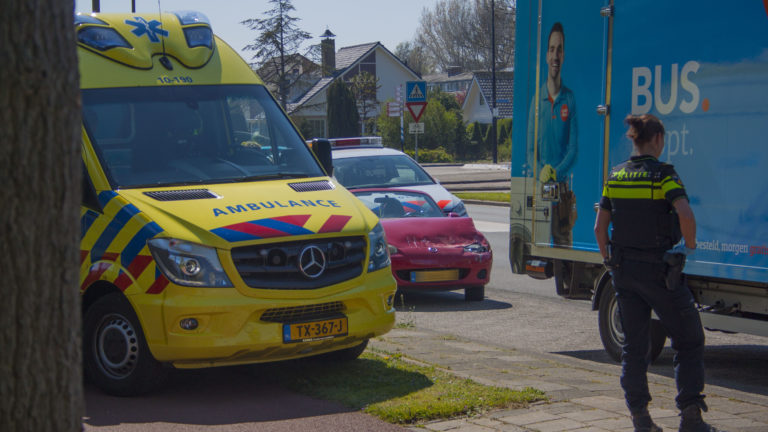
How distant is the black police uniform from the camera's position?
Result: 5.29 meters

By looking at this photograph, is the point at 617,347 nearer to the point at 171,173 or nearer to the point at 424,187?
the point at 171,173

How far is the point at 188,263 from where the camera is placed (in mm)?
6047

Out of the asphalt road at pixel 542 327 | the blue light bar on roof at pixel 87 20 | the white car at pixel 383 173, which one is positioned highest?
the blue light bar on roof at pixel 87 20

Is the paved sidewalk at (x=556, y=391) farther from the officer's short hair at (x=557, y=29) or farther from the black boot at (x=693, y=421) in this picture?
the officer's short hair at (x=557, y=29)

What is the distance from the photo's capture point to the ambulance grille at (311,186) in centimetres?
705

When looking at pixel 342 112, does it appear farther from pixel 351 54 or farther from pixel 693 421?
pixel 693 421

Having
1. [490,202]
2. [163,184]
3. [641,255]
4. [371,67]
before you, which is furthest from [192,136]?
Answer: [371,67]

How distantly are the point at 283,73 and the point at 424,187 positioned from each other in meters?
37.8

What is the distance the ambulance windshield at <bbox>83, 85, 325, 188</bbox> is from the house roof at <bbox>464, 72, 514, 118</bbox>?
74220mm

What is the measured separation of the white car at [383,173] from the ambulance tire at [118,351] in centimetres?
630

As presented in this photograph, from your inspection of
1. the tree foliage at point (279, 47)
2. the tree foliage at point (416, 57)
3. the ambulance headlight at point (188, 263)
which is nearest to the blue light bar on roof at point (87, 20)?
the ambulance headlight at point (188, 263)

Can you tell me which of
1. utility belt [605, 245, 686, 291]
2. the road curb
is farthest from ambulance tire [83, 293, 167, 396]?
the road curb

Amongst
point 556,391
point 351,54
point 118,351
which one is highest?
point 351,54

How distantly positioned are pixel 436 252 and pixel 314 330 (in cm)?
483
